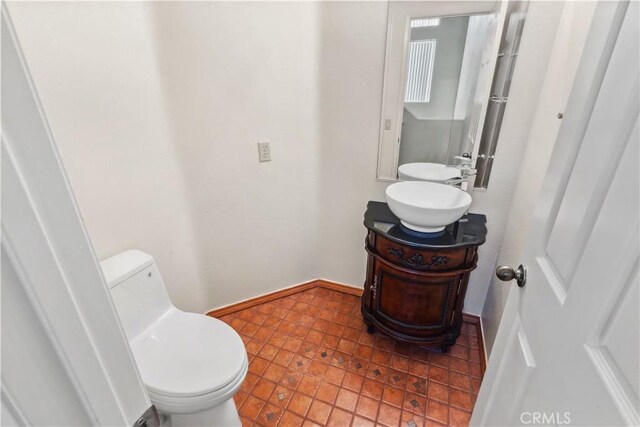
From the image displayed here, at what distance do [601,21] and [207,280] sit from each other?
74.6 inches

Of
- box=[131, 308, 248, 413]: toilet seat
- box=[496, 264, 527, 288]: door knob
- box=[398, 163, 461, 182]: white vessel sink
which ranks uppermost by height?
box=[398, 163, 461, 182]: white vessel sink

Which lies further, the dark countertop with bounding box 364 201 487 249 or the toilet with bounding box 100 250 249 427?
the dark countertop with bounding box 364 201 487 249

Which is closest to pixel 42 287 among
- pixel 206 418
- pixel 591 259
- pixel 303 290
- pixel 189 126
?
pixel 591 259

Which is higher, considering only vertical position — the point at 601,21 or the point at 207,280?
the point at 601,21

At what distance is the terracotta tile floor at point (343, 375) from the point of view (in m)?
1.32

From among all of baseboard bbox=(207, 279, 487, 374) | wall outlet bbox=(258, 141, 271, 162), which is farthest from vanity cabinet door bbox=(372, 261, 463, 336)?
wall outlet bbox=(258, 141, 271, 162)

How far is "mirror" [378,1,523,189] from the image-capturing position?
1.37m

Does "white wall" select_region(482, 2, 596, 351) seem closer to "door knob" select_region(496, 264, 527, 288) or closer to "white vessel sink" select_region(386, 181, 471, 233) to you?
"door knob" select_region(496, 264, 527, 288)

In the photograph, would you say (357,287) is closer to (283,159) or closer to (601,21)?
(283,159)

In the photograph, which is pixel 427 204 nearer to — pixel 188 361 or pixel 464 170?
pixel 464 170

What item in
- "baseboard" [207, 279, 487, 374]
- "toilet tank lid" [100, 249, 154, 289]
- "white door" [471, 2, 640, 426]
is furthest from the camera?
"baseboard" [207, 279, 487, 374]

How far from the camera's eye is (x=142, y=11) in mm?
1185

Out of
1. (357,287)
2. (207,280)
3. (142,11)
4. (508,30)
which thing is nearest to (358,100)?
(508,30)

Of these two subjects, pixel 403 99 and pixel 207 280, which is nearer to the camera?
pixel 403 99
